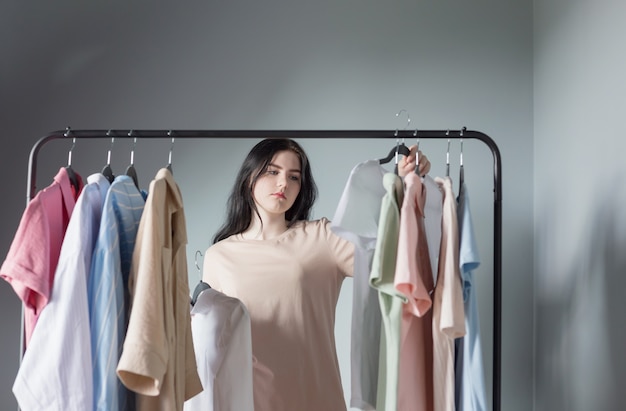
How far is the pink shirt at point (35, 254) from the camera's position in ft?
5.69

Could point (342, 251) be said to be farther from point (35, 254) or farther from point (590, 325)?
point (35, 254)

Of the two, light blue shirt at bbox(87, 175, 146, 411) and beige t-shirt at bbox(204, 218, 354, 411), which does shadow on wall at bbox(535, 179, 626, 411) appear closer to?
beige t-shirt at bbox(204, 218, 354, 411)

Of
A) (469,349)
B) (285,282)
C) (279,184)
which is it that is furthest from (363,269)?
(279,184)

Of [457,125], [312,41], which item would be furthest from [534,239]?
[312,41]

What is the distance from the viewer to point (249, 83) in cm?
308

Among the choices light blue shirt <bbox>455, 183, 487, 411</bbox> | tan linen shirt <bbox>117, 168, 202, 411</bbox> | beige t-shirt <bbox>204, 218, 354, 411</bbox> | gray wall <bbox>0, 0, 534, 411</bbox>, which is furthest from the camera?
gray wall <bbox>0, 0, 534, 411</bbox>

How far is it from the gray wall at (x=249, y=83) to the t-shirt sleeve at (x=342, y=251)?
602mm

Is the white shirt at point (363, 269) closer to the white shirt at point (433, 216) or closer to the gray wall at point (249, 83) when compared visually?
the white shirt at point (433, 216)

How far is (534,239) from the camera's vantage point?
2.94 m

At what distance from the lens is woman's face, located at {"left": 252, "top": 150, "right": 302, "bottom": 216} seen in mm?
2451

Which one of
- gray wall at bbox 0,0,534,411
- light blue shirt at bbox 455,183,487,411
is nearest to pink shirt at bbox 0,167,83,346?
light blue shirt at bbox 455,183,487,411

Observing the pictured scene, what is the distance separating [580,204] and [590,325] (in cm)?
37

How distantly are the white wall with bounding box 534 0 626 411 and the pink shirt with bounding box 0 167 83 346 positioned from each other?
56.6 inches

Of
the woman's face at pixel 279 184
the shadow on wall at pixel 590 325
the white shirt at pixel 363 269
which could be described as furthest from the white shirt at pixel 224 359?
the shadow on wall at pixel 590 325
